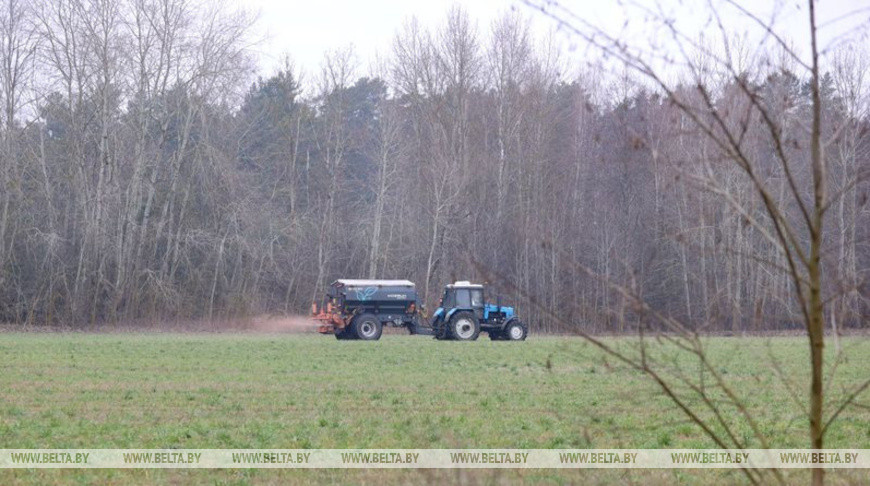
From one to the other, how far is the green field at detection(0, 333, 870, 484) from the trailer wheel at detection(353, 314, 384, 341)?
38.2 feet

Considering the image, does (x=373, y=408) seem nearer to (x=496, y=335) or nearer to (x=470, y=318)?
(x=470, y=318)

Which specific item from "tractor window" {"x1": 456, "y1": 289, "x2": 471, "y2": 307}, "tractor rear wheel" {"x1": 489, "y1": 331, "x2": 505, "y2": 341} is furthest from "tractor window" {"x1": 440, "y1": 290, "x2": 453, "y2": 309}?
"tractor rear wheel" {"x1": 489, "y1": 331, "x2": 505, "y2": 341}

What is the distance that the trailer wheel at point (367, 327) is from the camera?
35.3 meters

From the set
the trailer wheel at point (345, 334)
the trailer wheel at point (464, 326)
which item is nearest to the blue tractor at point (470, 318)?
the trailer wheel at point (464, 326)

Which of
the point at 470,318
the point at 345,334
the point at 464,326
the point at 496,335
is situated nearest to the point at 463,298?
the point at 470,318

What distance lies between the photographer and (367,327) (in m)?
35.6

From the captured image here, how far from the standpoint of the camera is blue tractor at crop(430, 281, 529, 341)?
116 ft

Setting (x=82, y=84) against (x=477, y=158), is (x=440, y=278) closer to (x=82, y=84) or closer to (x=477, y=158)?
(x=477, y=158)

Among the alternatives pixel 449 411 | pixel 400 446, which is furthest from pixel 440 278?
pixel 400 446

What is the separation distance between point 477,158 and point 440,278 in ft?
21.0

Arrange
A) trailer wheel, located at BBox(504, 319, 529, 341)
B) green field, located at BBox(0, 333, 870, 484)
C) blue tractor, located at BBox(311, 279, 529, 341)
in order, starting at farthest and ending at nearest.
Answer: trailer wheel, located at BBox(504, 319, 529, 341) < blue tractor, located at BBox(311, 279, 529, 341) < green field, located at BBox(0, 333, 870, 484)

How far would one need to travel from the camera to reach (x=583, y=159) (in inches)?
1951

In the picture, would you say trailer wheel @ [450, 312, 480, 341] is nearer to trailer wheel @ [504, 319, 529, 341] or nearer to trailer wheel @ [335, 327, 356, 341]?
trailer wheel @ [504, 319, 529, 341]

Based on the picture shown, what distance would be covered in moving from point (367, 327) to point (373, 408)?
22.0 m
